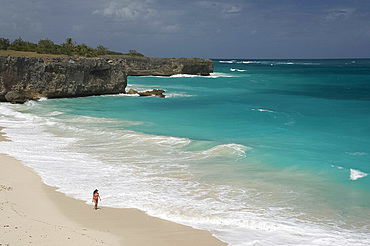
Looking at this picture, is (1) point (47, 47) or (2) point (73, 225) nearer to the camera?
(2) point (73, 225)

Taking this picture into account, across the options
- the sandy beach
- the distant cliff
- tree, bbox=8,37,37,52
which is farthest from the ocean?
tree, bbox=8,37,37,52

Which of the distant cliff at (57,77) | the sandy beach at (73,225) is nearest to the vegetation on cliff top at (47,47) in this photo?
the distant cliff at (57,77)

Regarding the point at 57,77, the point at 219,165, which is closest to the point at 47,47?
the point at 57,77

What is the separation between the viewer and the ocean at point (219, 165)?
35.9 feet

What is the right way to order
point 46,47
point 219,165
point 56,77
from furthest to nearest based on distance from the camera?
point 46,47 < point 56,77 < point 219,165

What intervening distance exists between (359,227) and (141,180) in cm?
713

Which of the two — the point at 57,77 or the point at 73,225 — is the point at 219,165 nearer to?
the point at 73,225

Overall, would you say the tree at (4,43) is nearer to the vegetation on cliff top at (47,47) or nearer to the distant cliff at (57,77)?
the vegetation on cliff top at (47,47)

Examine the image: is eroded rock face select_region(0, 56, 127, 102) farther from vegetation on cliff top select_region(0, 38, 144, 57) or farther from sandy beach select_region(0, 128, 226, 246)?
sandy beach select_region(0, 128, 226, 246)

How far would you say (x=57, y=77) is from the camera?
1484 inches

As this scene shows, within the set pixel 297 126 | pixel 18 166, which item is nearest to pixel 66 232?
pixel 18 166

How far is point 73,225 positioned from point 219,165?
785 centimetres

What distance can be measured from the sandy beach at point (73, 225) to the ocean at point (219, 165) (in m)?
0.55

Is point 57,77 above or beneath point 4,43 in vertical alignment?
beneath
